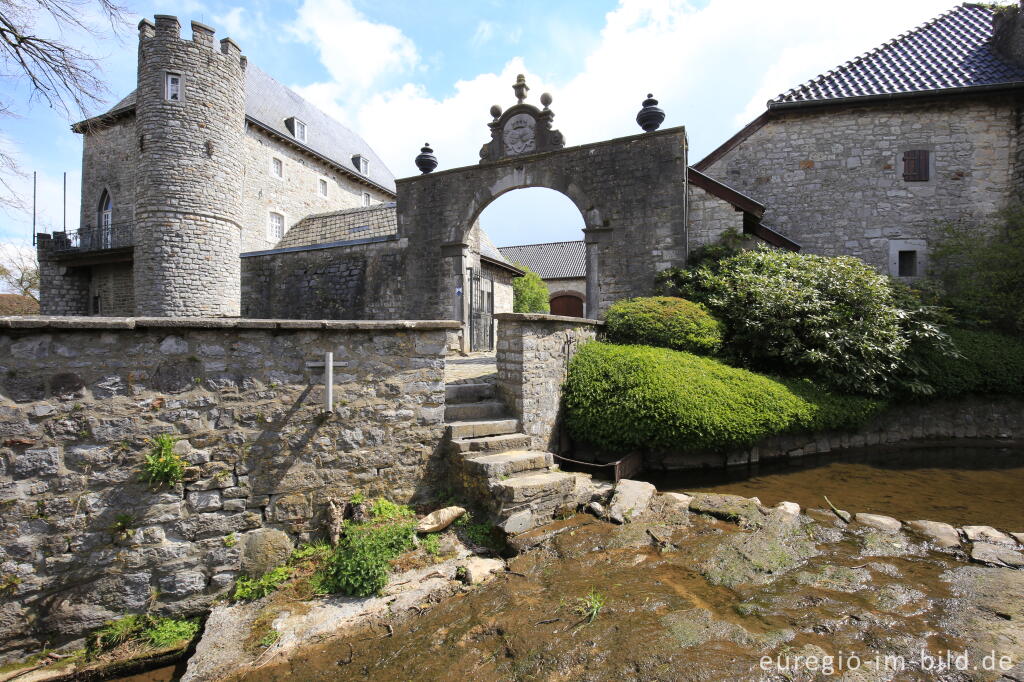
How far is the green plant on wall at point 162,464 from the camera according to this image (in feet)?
11.5

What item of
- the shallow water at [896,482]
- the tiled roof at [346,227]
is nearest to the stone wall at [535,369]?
the shallow water at [896,482]

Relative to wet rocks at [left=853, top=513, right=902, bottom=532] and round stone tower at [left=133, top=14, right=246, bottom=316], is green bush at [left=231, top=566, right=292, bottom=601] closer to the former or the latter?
wet rocks at [left=853, top=513, right=902, bottom=532]

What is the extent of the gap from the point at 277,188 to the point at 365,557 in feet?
69.0

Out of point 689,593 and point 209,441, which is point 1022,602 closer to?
point 689,593

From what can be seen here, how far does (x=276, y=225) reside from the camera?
2089 cm

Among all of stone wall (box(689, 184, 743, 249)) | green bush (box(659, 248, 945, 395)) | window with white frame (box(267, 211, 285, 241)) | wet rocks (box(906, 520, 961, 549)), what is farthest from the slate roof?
wet rocks (box(906, 520, 961, 549))

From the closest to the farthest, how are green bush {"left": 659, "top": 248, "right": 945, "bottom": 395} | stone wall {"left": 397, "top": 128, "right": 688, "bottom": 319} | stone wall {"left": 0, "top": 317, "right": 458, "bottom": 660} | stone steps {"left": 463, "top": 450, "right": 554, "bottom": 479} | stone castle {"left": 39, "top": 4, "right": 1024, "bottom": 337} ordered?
stone wall {"left": 0, "top": 317, "right": 458, "bottom": 660} < stone steps {"left": 463, "top": 450, "right": 554, "bottom": 479} < green bush {"left": 659, "top": 248, "right": 945, "bottom": 395} < stone wall {"left": 397, "top": 128, "right": 688, "bottom": 319} < stone castle {"left": 39, "top": 4, "right": 1024, "bottom": 337}

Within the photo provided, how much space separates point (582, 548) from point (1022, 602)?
3154 mm

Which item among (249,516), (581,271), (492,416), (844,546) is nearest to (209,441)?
(249,516)

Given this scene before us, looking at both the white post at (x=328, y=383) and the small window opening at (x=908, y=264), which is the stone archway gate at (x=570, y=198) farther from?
the small window opening at (x=908, y=264)

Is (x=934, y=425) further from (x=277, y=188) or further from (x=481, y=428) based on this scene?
(x=277, y=188)

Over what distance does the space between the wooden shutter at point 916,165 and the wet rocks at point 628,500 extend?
466 inches

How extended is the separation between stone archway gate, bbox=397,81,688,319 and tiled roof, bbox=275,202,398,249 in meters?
1.74

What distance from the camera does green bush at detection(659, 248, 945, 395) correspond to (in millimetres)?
7559
